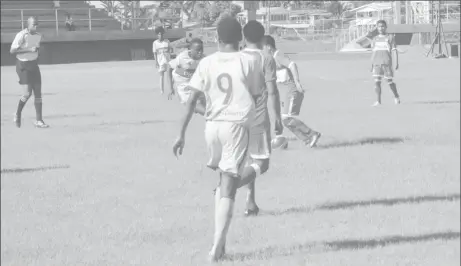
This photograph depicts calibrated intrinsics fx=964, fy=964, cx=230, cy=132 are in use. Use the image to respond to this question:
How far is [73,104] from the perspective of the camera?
23250 millimetres

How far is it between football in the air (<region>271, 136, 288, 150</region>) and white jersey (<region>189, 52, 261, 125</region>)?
665 cm

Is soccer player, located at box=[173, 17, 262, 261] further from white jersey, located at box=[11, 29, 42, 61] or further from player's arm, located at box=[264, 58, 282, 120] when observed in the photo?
white jersey, located at box=[11, 29, 42, 61]

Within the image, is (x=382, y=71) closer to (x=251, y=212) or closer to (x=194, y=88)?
(x=251, y=212)

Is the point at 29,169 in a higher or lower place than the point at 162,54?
lower

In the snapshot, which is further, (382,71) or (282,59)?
(382,71)

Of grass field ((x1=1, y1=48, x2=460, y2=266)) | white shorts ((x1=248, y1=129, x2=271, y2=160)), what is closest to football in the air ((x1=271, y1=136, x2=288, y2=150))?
grass field ((x1=1, y1=48, x2=460, y2=266))

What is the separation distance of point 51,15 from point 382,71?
1567 inches

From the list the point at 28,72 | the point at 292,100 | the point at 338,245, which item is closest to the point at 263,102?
the point at 338,245

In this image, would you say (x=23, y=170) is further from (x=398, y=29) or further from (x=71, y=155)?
(x=398, y=29)

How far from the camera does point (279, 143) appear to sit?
12766 mm

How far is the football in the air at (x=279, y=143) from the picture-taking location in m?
12.7

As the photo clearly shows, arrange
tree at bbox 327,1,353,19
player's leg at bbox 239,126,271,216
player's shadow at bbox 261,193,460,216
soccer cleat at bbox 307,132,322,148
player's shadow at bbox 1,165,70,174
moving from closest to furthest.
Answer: player's leg at bbox 239,126,271,216
player's shadow at bbox 261,193,460,216
player's shadow at bbox 1,165,70,174
soccer cleat at bbox 307,132,322,148
tree at bbox 327,1,353,19

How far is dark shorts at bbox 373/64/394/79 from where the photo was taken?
764 inches

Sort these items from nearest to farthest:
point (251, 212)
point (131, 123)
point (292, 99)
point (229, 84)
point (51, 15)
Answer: point (229, 84) < point (251, 212) < point (292, 99) < point (131, 123) < point (51, 15)
